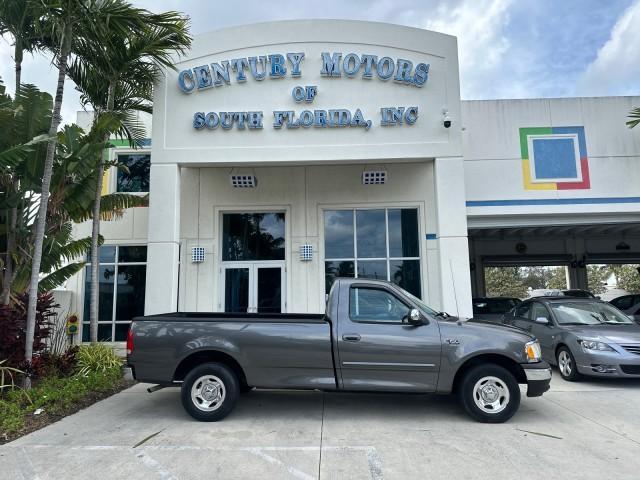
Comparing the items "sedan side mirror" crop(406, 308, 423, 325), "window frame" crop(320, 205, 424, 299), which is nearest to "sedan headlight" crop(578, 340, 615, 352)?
"sedan side mirror" crop(406, 308, 423, 325)

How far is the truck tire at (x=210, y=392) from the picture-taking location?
19.8ft

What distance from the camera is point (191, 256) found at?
39.9 feet

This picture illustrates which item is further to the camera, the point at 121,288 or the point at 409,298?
the point at 121,288

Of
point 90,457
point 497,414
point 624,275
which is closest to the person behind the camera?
point 90,457

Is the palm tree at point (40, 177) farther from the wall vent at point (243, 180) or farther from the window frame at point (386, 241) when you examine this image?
the window frame at point (386, 241)

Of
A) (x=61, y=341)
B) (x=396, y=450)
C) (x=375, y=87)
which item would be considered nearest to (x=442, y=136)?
(x=375, y=87)

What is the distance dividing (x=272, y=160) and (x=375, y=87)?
9.74 feet

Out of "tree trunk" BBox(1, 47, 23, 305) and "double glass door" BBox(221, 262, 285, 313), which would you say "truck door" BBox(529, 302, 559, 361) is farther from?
"tree trunk" BBox(1, 47, 23, 305)

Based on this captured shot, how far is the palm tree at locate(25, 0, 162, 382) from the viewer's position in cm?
717


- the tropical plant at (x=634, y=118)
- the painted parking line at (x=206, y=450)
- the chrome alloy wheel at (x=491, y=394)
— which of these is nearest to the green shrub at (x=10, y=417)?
the painted parking line at (x=206, y=450)

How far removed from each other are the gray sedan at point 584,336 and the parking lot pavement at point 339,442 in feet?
2.61

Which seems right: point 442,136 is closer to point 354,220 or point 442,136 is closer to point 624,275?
point 354,220

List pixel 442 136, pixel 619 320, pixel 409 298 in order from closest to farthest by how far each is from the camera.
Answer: pixel 409 298 < pixel 619 320 < pixel 442 136

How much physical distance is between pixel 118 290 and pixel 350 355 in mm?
9319
